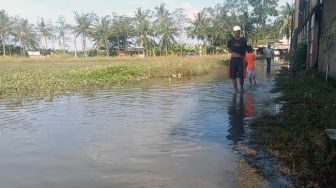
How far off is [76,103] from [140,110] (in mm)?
2340

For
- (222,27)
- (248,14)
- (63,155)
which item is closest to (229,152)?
(63,155)

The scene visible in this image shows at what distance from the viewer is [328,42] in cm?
1165

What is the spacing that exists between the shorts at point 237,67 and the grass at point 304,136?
110 inches

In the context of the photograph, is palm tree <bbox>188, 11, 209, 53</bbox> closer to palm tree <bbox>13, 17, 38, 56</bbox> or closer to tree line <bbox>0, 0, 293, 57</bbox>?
tree line <bbox>0, 0, 293, 57</bbox>

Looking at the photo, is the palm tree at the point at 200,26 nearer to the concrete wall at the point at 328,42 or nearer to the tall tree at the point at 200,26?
the tall tree at the point at 200,26

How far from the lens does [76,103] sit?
10.4 metres

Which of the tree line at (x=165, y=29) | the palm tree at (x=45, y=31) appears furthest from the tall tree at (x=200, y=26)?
the palm tree at (x=45, y=31)

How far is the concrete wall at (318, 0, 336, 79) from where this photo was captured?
35.7ft

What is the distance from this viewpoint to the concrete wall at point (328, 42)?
1088cm

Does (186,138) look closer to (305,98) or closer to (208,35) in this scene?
(305,98)

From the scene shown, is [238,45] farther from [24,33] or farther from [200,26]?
[24,33]

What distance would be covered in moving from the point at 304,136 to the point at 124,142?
263 centimetres

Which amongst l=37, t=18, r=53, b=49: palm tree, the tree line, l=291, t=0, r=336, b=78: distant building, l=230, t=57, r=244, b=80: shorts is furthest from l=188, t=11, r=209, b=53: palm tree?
l=230, t=57, r=244, b=80: shorts

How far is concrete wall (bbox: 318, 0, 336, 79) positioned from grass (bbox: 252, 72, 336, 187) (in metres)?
2.47
